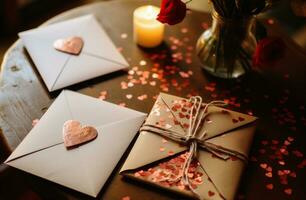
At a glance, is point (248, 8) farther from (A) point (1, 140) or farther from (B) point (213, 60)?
(A) point (1, 140)

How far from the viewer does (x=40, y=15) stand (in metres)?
2.26

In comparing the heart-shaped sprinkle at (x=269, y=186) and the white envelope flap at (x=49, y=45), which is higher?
the white envelope flap at (x=49, y=45)

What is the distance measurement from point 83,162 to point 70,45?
1.35 ft

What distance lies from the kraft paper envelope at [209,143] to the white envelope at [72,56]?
8.4 inches

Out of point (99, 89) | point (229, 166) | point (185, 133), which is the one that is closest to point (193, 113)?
point (185, 133)

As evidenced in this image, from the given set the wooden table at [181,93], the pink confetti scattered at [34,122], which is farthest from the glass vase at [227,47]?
the pink confetti scattered at [34,122]

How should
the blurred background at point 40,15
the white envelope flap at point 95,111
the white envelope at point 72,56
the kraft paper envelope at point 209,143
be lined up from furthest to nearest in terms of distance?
the blurred background at point 40,15 → the white envelope at point 72,56 → the white envelope flap at point 95,111 → the kraft paper envelope at point 209,143

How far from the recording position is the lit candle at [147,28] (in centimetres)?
112

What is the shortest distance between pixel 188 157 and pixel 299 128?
13.2 inches

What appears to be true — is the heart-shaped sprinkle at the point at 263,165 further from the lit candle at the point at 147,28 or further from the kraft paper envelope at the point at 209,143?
the lit candle at the point at 147,28

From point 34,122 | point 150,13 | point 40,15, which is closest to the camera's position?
point 34,122

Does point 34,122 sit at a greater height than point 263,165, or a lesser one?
greater

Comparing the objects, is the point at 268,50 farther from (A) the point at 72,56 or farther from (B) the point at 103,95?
(A) the point at 72,56

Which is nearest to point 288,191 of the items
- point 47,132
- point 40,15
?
point 47,132
